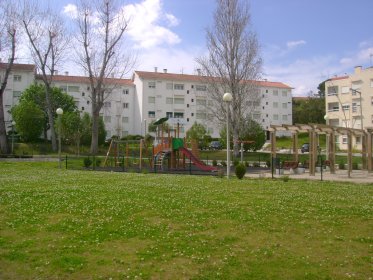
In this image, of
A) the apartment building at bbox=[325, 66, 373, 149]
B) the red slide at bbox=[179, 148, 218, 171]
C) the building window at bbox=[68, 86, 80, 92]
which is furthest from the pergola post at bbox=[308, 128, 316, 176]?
the building window at bbox=[68, 86, 80, 92]

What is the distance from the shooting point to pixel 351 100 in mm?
70562

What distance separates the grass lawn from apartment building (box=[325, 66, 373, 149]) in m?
58.3

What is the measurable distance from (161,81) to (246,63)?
124 ft

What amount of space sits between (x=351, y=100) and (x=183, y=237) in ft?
229

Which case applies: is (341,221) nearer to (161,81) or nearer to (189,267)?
(189,267)

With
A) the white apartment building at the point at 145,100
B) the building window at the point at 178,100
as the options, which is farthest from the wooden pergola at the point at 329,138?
the building window at the point at 178,100

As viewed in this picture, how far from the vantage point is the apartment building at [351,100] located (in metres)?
67.2

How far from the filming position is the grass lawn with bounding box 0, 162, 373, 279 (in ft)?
19.7

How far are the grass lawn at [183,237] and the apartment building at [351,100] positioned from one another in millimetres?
58327

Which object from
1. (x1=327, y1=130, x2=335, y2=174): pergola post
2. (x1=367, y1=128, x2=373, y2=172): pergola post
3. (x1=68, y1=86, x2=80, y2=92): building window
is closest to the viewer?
(x1=367, y1=128, x2=373, y2=172): pergola post

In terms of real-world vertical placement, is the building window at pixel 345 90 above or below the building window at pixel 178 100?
above

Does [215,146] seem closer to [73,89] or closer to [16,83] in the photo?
[73,89]

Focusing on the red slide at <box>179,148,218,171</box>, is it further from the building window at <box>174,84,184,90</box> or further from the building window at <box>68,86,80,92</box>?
A: the building window at <box>174,84,184,90</box>

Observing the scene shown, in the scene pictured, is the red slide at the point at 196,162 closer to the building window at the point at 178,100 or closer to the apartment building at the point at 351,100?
the apartment building at the point at 351,100
